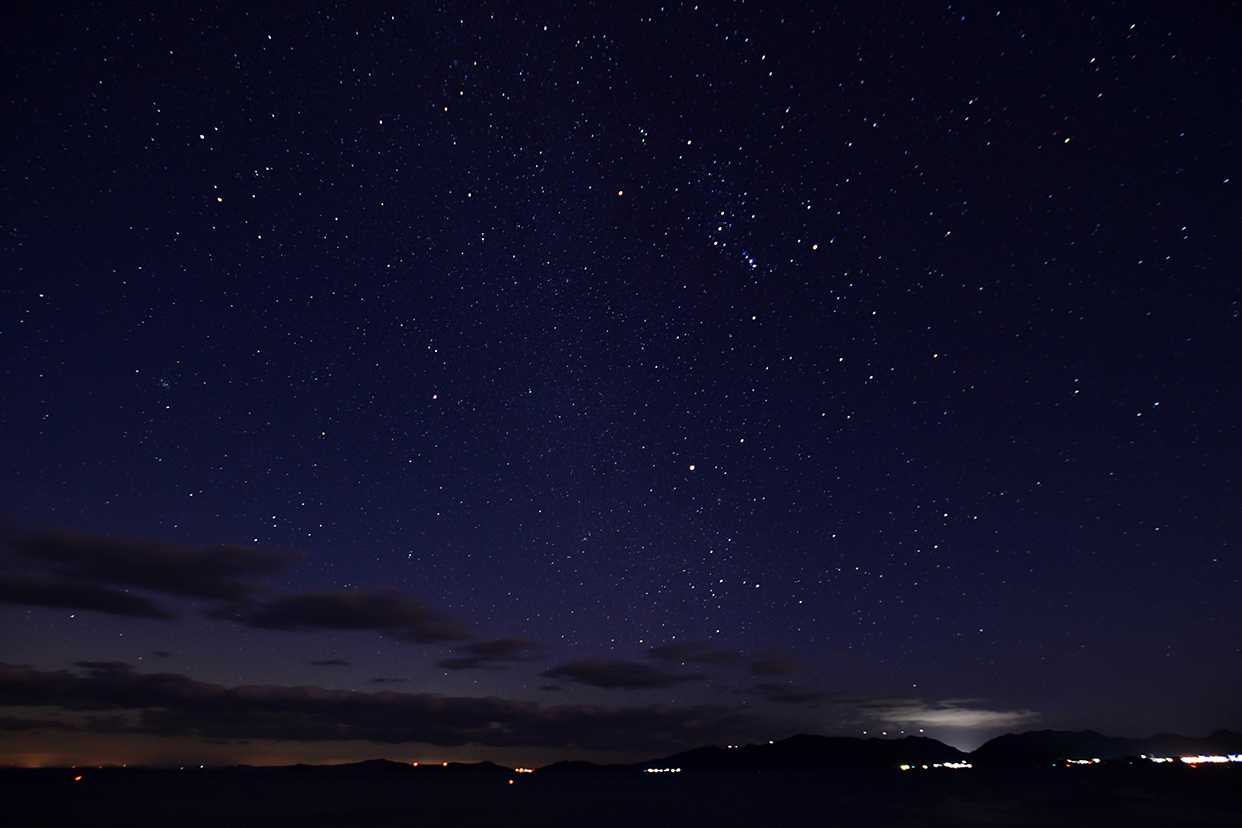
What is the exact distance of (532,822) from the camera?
68.1 meters

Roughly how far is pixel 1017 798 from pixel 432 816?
3022 inches

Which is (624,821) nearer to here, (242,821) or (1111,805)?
(242,821)

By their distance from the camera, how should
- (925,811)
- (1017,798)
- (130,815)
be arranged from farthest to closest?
1. (1017,798)
2. (130,815)
3. (925,811)

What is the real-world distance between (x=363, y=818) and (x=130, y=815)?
100 feet

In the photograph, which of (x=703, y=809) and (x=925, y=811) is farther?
(x=703, y=809)

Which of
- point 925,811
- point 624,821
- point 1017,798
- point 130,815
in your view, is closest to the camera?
point 624,821

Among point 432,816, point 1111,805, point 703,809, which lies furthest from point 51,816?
point 1111,805

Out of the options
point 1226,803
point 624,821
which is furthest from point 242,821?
point 1226,803

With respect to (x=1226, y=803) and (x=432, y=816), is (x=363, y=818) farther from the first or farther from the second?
(x=1226, y=803)

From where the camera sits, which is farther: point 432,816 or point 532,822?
point 432,816

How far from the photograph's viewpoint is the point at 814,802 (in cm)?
9294

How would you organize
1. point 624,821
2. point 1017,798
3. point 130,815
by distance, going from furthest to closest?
point 1017,798, point 130,815, point 624,821

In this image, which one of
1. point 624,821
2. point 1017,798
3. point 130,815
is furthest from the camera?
point 1017,798

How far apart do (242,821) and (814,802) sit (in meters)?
71.1
